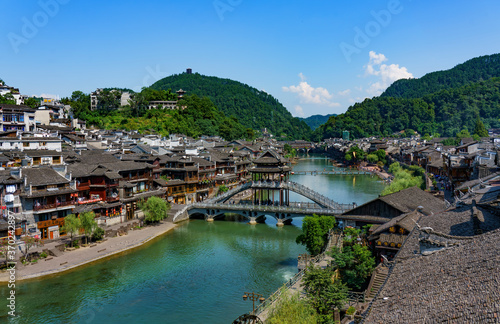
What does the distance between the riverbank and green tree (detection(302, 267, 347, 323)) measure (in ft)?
69.1

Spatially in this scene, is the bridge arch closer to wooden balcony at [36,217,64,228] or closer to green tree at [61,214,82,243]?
green tree at [61,214,82,243]

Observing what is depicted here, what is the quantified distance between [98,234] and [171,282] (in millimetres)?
12692

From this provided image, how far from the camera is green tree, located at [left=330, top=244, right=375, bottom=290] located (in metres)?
24.0

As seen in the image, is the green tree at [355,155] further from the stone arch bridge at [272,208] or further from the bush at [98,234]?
the bush at [98,234]

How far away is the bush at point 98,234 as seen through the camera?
127 ft

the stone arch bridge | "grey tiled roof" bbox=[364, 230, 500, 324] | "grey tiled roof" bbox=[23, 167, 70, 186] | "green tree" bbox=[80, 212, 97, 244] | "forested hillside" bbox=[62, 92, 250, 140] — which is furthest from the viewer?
"forested hillside" bbox=[62, 92, 250, 140]

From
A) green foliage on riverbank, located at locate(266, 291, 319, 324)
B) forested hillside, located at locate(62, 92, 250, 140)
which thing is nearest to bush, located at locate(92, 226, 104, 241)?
green foliage on riverbank, located at locate(266, 291, 319, 324)

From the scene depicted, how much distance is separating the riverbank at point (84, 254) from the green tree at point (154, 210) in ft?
3.71

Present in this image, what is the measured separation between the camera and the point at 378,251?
26219mm

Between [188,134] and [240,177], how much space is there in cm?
4241

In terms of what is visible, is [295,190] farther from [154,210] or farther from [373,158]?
[373,158]

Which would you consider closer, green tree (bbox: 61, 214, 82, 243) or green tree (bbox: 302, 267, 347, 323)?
green tree (bbox: 302, 267, 347, 323)

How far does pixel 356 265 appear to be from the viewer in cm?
2430

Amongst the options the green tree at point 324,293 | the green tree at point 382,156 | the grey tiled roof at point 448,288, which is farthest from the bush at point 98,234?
the green tree at point 382,156
